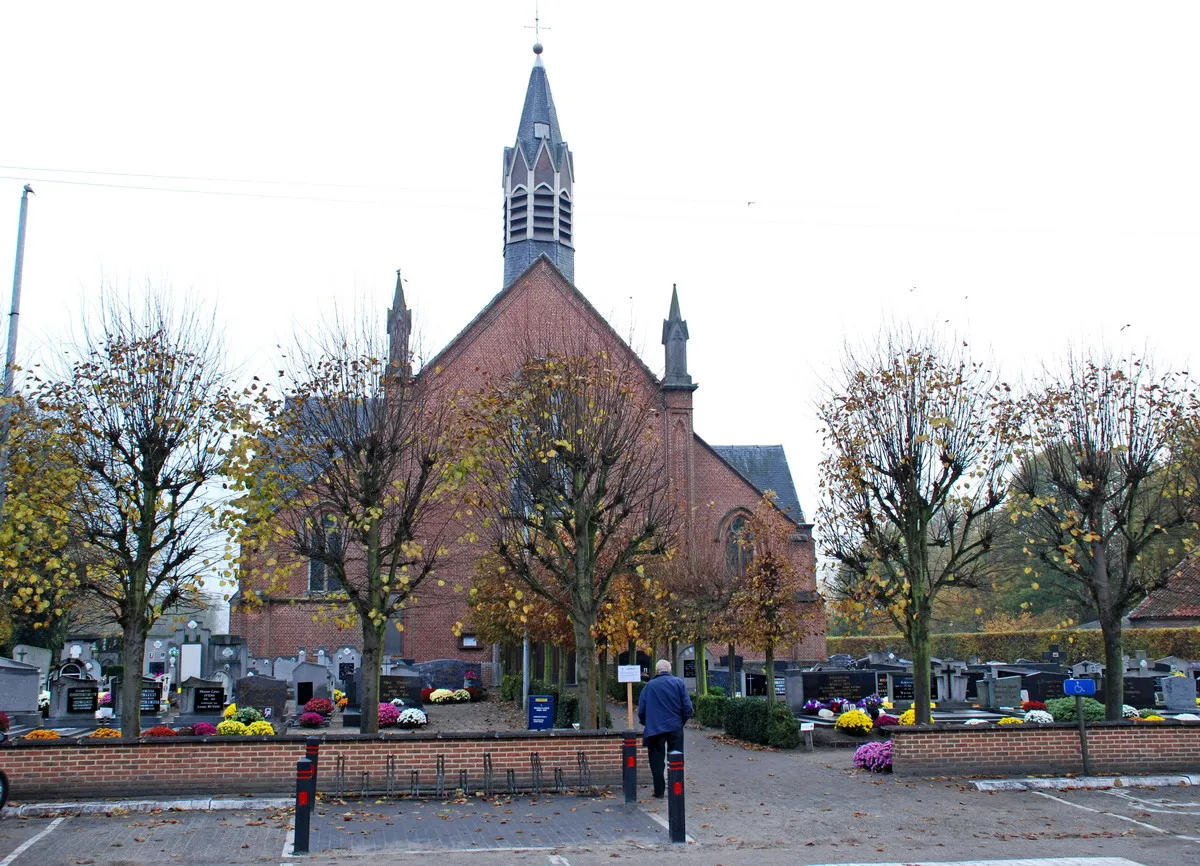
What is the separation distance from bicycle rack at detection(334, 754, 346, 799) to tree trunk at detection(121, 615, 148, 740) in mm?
4093

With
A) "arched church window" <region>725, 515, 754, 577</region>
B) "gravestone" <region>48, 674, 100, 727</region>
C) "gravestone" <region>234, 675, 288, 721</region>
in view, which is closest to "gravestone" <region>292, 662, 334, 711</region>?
"gravestone" <region>234, 675, 288, 721</region>

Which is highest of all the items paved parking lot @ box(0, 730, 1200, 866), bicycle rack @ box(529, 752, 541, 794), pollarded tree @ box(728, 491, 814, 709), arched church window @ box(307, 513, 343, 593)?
arched church window @ box(307, 513, 343, 593)

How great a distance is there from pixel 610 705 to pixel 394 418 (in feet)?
60.6

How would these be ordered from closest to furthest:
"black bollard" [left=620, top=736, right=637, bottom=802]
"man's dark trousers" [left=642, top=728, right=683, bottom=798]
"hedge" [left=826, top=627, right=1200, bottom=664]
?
1. "black bollard" [left=620, top=736, right=637, bottom=802]
2. "man's dark trousers" [left=642, top=728, right=683, bottom=798]
3. "hedge" [left=826, top=627, right=1200, bottom=664]

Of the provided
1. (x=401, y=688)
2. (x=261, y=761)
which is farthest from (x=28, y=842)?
(x=401, y=688)

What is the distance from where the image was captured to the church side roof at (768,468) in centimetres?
4728

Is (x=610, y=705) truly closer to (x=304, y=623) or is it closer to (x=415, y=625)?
(x=415, y=625)

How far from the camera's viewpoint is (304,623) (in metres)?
39.2

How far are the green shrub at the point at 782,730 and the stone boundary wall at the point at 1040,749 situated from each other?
4.63 meters

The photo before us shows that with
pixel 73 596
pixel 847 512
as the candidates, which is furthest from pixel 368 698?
pixel 847 512

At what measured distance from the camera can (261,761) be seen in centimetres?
1419

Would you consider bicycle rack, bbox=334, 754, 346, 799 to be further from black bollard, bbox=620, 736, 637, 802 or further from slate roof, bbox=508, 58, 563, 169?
slate roof, bbox=508, 58, 563, 169

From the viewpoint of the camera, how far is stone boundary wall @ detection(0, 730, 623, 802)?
13.6 meters

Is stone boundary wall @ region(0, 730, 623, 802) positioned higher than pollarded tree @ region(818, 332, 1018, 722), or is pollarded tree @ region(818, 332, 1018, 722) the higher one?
pollarded tree @ region(818, 332, 1018, 722)
